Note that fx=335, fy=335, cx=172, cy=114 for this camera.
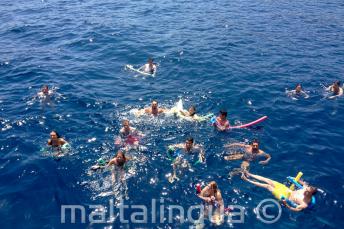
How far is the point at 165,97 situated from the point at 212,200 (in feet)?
30.4

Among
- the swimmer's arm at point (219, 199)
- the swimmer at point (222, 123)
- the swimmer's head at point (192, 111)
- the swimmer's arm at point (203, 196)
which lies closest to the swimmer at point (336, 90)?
A: the swimmer at point (222, 123)

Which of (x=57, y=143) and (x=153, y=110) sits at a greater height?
(x=153, y=110)

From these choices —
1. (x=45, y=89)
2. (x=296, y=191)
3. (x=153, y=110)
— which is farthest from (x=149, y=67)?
(x=296, y=191)

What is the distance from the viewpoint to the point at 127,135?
17516 millimetres

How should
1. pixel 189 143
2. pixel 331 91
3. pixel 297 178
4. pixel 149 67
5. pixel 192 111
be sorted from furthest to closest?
pixel 149 67, pixel 331 91, pixel 192 111, pixel 189 143, pixel 297 178

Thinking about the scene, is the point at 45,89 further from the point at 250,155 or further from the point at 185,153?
the point at 250,155

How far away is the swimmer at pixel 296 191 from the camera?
1382cm

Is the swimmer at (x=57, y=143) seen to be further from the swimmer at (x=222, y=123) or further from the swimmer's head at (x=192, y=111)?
the swimmer at (x=222, y=123)

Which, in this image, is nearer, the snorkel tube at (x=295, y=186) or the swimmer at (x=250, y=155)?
the snorkel tube at (x=295, y=186)

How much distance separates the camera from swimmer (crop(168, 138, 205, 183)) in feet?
51.7

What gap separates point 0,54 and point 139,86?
12.9 m

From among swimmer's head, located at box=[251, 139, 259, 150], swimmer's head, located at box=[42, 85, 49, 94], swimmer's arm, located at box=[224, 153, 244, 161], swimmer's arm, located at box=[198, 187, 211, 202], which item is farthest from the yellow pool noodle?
swimmer's head, located at box=[42, 85, 49, 94]

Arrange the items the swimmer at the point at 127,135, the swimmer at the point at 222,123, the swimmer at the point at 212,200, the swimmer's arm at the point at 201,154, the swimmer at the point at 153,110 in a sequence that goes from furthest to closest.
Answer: the swimmer at the point at 153,110 → the swimmer at the point at 222,123 → the swimmer at the point at 127,135 → the swimmer's arm at the point at 201,154 → the swimmer at the point at 212,200

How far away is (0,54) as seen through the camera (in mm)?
27266
